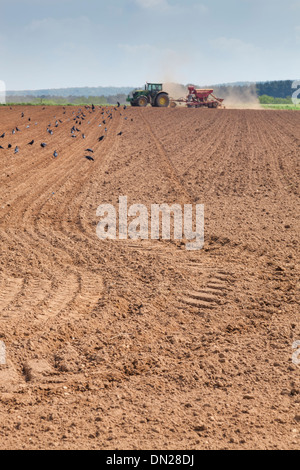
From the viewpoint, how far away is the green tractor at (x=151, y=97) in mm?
46562

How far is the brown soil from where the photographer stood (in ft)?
12.0

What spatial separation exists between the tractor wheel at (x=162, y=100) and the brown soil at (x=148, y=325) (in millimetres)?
37012

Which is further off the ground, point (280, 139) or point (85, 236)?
point (280, 139)

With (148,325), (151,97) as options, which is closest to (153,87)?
(151,97)

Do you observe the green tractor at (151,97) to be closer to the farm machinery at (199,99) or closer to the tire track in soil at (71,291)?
the farm machinery at (199,99)

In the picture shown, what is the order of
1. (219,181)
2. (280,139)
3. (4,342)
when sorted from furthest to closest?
(280,139) → (219,181) → (4,342)

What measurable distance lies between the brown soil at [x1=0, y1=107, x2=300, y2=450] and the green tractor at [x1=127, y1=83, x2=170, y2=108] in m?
37.1

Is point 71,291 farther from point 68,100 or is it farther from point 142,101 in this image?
point 68,100

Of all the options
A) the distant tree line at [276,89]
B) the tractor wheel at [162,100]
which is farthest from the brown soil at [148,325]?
the distant tree line at [276,89]

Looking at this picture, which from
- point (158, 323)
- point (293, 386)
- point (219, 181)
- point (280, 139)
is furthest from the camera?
point (280, 139)

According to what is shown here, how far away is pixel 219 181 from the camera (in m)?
12.3

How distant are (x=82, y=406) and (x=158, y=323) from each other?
1.56 metres
